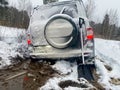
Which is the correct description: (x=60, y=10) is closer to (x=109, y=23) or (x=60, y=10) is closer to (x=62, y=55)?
(x=62, y=55)

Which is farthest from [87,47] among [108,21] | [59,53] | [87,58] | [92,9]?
[108,21]

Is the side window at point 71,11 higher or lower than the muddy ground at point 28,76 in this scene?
higher

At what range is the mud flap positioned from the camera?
5032mm

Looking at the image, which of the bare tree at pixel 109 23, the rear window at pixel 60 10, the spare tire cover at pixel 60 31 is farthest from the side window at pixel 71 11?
the bare tree at pixel 109 23

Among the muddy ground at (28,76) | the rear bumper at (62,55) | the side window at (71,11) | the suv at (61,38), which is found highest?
the side window at (71,11)

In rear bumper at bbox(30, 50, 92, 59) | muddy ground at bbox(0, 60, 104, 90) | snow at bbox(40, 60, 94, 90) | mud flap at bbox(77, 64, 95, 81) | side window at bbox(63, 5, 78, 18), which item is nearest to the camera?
snow at bbox(40, 60, 94, 90)

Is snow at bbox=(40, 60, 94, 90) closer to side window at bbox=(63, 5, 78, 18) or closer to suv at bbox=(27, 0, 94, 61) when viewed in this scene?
suv at bbox=(27, 0, 94, 61)

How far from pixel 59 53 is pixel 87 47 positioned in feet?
2.47

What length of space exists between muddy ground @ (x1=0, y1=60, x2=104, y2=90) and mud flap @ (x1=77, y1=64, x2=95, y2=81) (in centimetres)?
21

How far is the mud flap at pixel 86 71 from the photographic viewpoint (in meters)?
5.03

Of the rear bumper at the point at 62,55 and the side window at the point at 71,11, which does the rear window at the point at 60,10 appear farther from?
the rear bumper at the point at 62,55

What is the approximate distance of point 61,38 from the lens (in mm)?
5188

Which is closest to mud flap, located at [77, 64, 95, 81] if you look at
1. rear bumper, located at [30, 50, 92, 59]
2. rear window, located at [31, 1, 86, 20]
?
rear bumper, located at [30, 50, 92, 59]

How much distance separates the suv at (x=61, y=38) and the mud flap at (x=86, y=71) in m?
0.32
